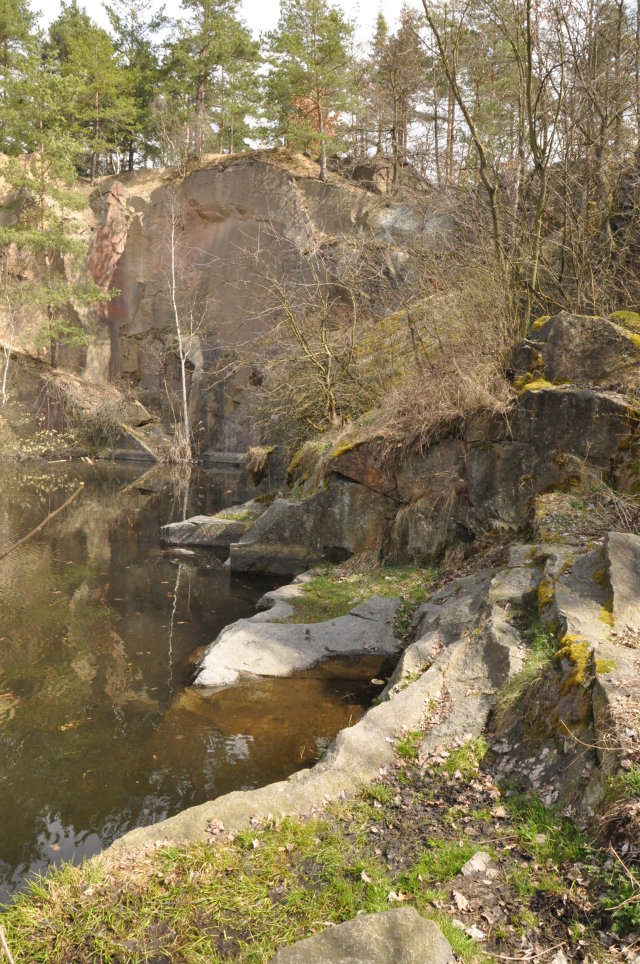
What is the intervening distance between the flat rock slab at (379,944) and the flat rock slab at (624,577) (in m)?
2.81

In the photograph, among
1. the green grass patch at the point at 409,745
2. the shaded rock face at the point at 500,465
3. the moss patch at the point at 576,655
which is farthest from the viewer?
the shaded rock face at the point at 500,465

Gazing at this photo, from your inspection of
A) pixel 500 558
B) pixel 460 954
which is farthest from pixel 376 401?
pixel 460 954

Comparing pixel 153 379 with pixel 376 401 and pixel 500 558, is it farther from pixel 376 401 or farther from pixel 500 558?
pixel 500 558

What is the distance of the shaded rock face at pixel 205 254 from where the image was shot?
3309 cm

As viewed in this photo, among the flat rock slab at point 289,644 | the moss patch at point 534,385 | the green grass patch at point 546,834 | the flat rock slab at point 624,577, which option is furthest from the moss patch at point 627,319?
the green grass patch at point 546,834

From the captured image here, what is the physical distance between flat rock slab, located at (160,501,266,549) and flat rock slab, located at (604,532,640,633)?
974 centimetres

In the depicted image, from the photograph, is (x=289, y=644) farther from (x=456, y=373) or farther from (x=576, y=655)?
(x=456, y=373)

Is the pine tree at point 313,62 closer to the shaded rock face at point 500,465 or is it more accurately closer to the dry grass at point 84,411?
the dry grass at point 84,411

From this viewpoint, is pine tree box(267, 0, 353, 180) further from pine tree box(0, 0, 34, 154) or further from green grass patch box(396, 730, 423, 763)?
green grass patch box(396, 730, 423, 763)

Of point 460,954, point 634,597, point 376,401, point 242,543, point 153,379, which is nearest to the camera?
point 460,954

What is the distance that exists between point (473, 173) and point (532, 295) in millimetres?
7998

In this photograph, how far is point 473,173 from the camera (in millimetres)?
17203

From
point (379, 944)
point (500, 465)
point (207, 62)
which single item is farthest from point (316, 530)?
point (207, 62)

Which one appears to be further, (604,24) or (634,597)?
(604,24)
